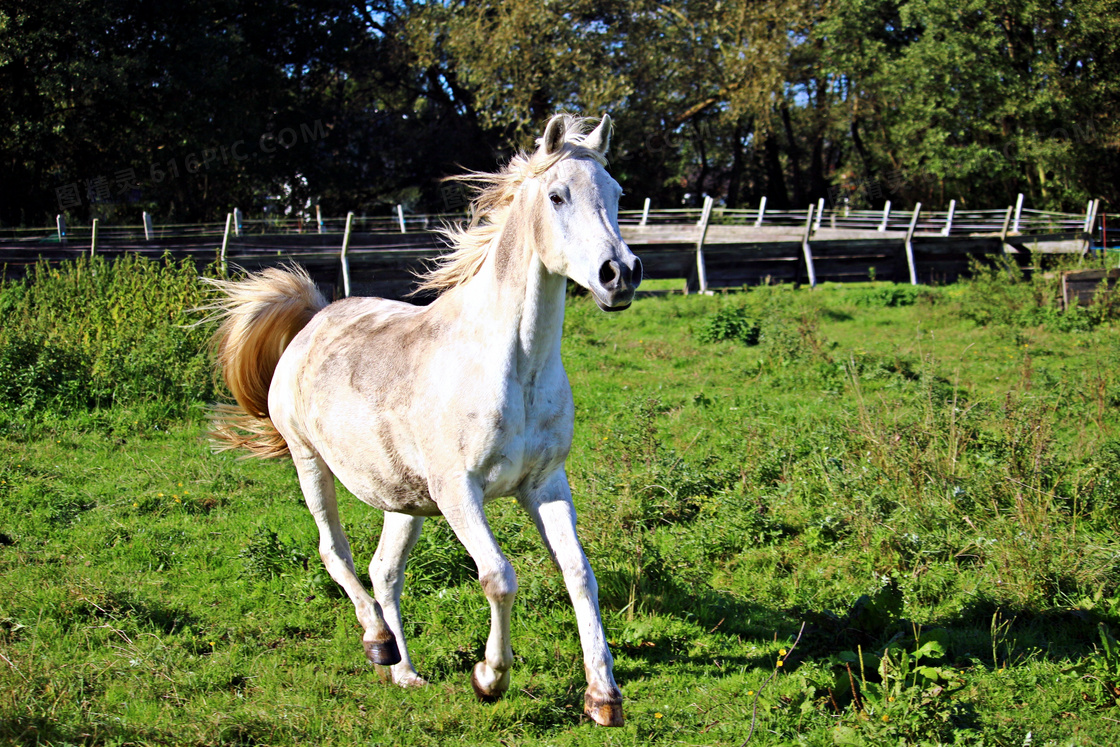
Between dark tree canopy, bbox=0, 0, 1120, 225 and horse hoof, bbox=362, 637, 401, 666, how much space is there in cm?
1945

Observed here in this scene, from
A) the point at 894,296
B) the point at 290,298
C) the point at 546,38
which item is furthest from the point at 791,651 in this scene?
the point at 546,38

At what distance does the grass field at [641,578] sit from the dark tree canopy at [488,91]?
16010mm

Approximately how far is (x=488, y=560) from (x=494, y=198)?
1.64 meters

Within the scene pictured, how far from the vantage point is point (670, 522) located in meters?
6.27

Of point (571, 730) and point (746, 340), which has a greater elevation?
point (746, 340)

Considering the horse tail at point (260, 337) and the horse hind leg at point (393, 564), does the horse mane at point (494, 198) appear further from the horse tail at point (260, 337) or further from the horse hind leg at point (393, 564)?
the horse tail at point (260, 337)

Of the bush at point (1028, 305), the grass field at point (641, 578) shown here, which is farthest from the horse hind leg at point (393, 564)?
the bush at point (1028, 305)

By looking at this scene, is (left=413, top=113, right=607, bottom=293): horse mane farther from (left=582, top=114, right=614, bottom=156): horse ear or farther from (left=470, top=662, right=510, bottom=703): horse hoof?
(left=470, top=662, right=510, bottom=703): horse hoof

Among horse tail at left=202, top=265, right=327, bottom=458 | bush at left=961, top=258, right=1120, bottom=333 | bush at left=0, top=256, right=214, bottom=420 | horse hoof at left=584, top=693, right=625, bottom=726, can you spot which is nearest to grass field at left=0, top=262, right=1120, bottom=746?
bush at left=0, top=256, right=214, bottom=420

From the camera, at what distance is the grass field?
3.80 m

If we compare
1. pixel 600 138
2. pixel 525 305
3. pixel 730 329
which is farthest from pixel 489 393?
pixel 730 329

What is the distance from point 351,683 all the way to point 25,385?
655 cm

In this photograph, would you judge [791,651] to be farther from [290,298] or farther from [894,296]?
[894,296]

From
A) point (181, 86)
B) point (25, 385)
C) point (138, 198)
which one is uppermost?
point (181, 86)
